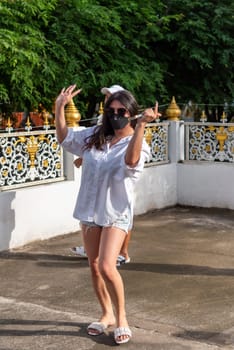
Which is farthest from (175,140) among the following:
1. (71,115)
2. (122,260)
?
(122,260)

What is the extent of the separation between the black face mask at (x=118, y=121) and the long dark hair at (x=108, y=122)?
6cm

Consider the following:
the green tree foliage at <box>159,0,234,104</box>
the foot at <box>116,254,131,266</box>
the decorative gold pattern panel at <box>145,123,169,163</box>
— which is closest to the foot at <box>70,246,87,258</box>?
the foot at <box>116,254,131,266</box>

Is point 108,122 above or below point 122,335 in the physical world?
above

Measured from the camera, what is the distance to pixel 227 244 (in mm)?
7453

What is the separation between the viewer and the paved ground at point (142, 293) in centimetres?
461

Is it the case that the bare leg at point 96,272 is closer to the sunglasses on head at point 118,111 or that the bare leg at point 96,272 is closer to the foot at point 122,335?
the foot at point 122,335

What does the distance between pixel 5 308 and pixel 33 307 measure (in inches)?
9.3

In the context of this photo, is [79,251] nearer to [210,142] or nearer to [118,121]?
[118,121]

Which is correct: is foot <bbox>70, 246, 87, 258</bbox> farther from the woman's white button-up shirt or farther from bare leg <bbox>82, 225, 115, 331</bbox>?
the woman's white button-up shirt

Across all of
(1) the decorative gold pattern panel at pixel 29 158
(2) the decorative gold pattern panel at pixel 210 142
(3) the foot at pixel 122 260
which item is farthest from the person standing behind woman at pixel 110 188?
(2) the decorative gold pattern panel at pixel 210 142

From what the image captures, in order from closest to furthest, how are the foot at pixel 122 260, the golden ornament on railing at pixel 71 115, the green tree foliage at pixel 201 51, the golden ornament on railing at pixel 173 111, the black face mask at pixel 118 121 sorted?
1. the black face mask at pixel 118 121
2. the foot at pixel 122 260
3. the golden ornament on railing at pixel 71 115
4. the golden ornament on railing at pixel 173 111
5. the green tree foliage at pixel 201 51

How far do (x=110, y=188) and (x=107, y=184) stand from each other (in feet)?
0.12

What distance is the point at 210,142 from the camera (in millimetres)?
9781

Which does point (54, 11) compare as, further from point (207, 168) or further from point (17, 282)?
point (17, 282)
